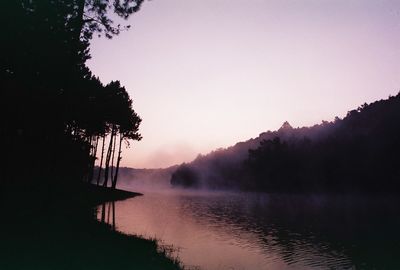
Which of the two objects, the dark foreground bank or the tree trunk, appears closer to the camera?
the dark foreground bank

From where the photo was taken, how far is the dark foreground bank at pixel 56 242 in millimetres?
17056

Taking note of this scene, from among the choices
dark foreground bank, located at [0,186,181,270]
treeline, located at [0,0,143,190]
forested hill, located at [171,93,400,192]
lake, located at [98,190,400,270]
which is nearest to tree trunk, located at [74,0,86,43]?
treeline, located at [0,0,143,190]

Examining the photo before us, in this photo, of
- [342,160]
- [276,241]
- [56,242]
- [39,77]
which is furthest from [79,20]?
[342,160]

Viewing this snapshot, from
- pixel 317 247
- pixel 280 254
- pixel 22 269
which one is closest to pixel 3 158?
pixel 22 269

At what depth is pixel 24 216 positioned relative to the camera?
24125 millimetres

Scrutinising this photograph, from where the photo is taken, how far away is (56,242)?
20266 millimetres

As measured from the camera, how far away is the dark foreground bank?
17.1 m

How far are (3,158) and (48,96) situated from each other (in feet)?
20.6

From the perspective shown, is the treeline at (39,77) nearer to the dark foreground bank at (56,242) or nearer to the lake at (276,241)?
the dark foreground bank at (56,242)

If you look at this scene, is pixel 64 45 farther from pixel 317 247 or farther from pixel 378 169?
pixel 378 169

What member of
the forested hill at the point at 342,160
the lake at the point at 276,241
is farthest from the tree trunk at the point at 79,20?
the forested hill at the point at 342,160

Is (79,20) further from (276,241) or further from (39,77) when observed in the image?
(276,241)

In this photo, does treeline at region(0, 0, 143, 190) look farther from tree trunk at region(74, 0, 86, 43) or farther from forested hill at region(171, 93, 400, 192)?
forested hill at region(171, 93, 400, 192)

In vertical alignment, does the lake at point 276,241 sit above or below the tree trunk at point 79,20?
below
